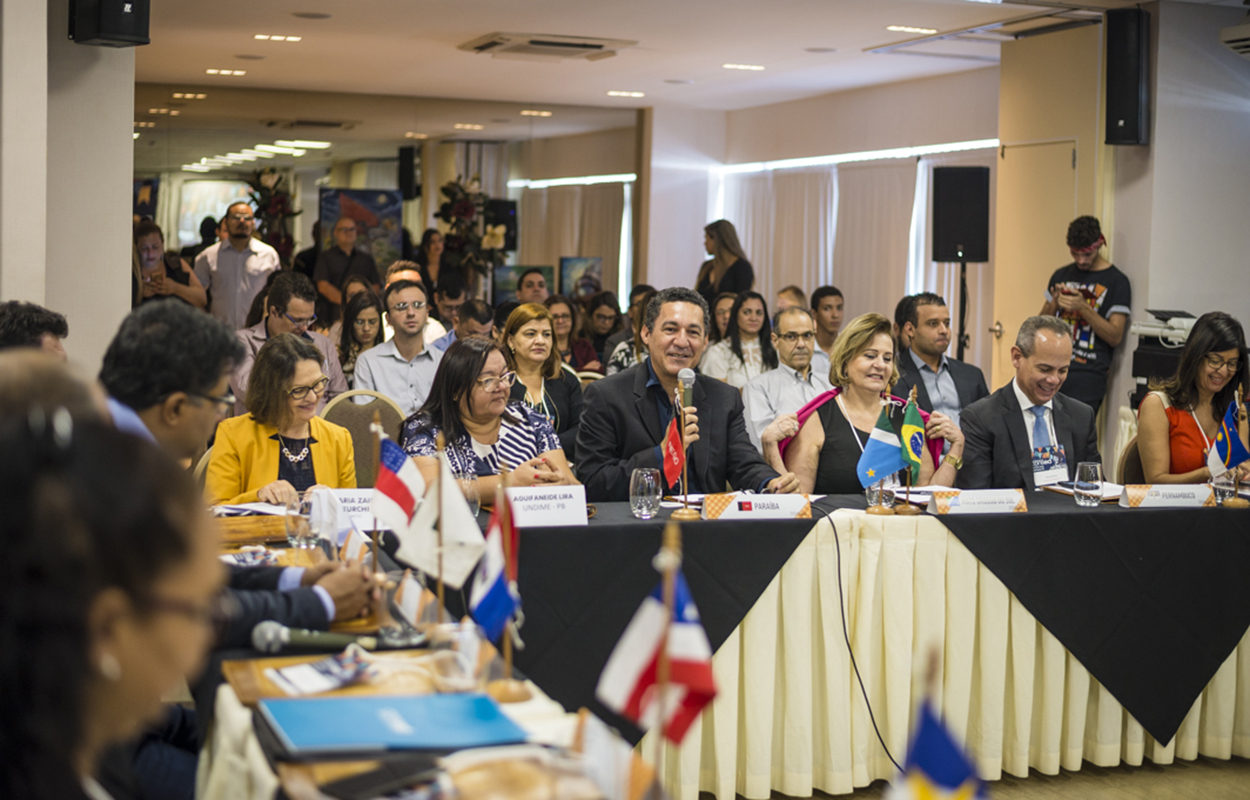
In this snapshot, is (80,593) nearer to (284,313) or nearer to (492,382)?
(492,382)

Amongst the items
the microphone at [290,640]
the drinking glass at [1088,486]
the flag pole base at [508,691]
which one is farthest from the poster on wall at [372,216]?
the flag pole base at [508,691]

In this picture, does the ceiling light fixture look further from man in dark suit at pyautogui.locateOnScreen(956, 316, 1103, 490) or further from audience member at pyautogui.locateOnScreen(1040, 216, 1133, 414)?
man in dark suit at pyautogui.locateOnScreen(956, 316, 1103, 490)

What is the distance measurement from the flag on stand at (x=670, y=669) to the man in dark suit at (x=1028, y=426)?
2.76 m

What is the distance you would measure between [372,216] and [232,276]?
2114 millimetres

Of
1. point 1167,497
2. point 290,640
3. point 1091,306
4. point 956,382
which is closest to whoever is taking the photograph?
point 290,640

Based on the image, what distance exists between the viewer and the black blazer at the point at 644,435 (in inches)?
149

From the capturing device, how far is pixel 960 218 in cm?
745

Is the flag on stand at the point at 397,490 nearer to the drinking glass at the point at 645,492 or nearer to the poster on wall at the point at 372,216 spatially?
the drinking glass at the point at 645,492

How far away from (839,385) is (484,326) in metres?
2.66

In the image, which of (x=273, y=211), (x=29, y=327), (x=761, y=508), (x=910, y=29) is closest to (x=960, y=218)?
(x=910, y=29)

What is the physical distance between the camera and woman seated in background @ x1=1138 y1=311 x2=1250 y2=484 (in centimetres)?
399

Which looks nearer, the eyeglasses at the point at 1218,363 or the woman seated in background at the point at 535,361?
the eyeglasses at the point at 1218,363

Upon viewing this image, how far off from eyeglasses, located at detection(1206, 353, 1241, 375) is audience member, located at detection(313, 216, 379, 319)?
720cm

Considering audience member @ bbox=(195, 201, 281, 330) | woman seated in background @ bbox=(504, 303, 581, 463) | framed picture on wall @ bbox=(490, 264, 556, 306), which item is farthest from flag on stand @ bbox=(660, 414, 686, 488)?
framed picture on wall @ bbox=(490, 264, 556, 306)
